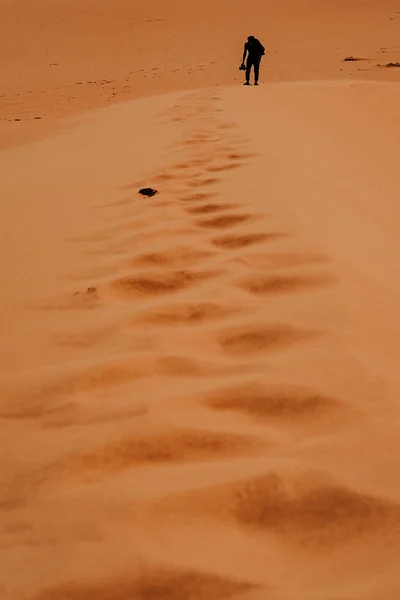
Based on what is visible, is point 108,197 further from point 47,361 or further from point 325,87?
point 325,87

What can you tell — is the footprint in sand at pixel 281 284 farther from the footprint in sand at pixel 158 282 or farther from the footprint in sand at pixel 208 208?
the footprint in sand at pixel 208 208

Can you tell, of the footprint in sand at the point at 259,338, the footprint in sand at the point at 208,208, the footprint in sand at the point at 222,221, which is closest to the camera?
the footprint in sand at the point at 259,338

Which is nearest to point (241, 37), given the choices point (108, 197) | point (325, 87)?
point (325, 87)

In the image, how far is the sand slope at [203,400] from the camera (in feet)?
2.86

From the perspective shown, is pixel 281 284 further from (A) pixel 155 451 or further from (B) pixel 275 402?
(A) pixel 155 451

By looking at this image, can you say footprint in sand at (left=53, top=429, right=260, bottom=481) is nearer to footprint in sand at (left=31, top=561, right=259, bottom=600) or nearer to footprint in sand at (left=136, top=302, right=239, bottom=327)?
footprint in sand at (left=31, top=561, right=259, bottom=600)

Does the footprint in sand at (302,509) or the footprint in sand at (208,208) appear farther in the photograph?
the footprint in sand at (208,208)

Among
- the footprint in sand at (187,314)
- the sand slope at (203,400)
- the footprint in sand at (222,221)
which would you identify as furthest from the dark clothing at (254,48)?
the footprint in sand at (187,314)

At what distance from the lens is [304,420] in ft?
3.77

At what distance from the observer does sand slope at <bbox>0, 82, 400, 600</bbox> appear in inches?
34.4

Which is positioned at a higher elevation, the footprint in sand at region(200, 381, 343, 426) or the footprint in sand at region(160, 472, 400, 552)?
the footprint in sand at region(200, 381, 343, 426)

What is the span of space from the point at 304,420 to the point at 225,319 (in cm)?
46

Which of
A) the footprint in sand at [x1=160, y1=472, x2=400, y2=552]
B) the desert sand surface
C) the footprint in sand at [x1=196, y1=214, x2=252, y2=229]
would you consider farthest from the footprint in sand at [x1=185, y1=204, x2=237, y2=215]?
the footprint in sand at [x1=160, y1=472, x2=400, y2=552]

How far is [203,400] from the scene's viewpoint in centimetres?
122
